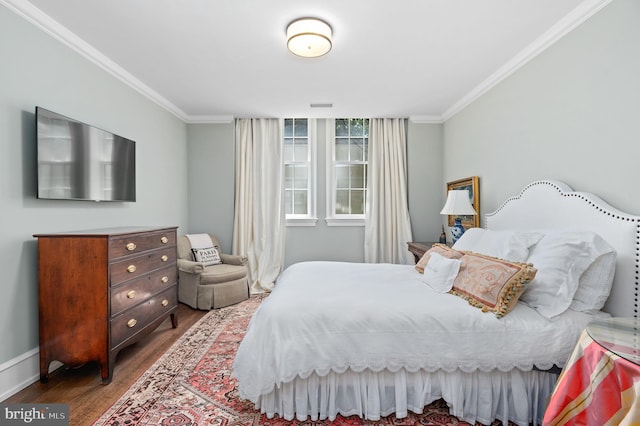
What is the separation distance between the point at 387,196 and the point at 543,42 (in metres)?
2.42

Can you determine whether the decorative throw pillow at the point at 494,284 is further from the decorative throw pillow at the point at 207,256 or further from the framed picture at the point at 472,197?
the decorative throw pillow at the point at 207,256

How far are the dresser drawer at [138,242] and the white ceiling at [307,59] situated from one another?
1604mm

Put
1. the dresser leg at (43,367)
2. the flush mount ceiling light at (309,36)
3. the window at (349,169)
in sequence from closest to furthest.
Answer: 1. the dresser leg at (43,367)
2. the flush mount ceiling light at (309,36)
3. the window at (349,169)

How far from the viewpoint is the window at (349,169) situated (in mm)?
4475

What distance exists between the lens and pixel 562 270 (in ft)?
5.41

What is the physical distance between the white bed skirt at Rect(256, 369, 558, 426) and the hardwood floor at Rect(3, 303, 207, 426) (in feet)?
3.50

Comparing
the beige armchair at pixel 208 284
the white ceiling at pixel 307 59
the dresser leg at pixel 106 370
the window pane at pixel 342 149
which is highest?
the white ceiling at pixel 307 59

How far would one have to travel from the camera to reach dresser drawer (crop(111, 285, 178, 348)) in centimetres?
203

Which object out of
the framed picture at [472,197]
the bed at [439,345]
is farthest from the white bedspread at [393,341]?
the framed picture at [472,197]

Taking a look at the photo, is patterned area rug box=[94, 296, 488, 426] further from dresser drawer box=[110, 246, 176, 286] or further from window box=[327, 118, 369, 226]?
window box=[327, 118, 369, 226]

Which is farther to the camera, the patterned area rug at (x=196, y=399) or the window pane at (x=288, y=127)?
the window pane at (x=288, y=127)

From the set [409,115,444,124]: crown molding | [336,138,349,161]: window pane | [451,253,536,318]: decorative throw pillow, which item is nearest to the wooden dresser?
[451,253,536,318]: decorative throw pillow

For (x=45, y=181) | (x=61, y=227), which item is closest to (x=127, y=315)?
(x=61, y=227)

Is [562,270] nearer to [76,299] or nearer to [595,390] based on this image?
[595,390]
